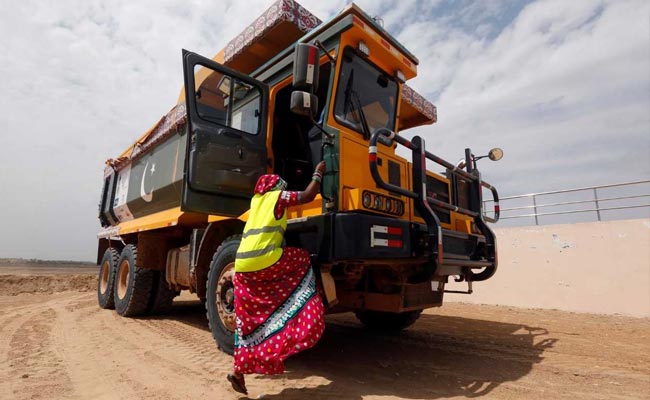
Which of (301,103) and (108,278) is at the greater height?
(301,103)

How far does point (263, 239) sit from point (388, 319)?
9.95ft

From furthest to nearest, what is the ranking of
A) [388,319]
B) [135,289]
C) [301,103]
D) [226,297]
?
[135,289], [388,319], [226,297], [301,103]

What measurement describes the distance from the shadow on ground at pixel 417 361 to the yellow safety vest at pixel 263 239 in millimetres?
978

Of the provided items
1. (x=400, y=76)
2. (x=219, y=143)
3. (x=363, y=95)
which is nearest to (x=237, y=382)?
(x=219, y=143)

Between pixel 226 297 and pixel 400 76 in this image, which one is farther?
pixel 400 76

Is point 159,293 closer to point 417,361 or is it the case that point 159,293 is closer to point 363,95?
point 417,361

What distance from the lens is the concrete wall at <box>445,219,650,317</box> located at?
6781 mm

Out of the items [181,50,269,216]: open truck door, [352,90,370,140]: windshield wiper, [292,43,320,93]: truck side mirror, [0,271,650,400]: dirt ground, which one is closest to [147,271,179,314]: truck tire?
[0,271,650,400]: dirt ground

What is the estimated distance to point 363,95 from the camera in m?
3.89

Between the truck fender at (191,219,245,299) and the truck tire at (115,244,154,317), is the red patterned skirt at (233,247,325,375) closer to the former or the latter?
the truck fender at (191,219,245,299)

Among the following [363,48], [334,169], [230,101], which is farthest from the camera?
[230,101]

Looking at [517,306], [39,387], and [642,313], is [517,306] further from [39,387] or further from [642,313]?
[39,387]

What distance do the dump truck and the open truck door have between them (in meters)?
0.01

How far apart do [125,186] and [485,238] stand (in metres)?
7.36
